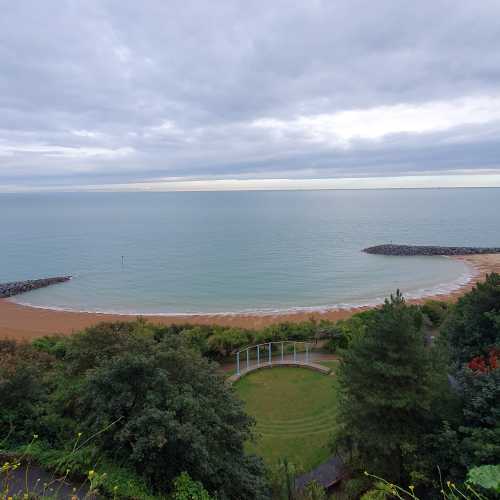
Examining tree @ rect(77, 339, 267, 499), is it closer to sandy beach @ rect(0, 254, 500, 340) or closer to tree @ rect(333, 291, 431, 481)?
tree @ rect(333, 291, 431, 481)

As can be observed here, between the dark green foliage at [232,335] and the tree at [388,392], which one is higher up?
the tree at [388,392]

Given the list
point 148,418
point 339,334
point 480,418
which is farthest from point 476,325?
point 148,418

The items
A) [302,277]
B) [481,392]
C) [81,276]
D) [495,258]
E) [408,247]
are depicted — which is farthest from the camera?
[408,247]

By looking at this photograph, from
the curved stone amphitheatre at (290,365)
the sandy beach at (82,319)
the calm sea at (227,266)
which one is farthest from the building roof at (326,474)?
the calm sea at (227,266)

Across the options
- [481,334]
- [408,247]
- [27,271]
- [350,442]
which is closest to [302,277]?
[408,247]

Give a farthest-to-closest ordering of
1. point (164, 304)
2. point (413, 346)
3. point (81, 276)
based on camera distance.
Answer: point (81, 276) → point (164, 304) → point (413, 346)

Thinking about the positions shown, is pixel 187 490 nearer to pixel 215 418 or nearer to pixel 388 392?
pixel 215 418

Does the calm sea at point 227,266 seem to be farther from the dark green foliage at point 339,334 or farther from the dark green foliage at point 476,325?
the dark green foliage at point 476,325

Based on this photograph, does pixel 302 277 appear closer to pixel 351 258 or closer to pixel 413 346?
pixel 351 258
